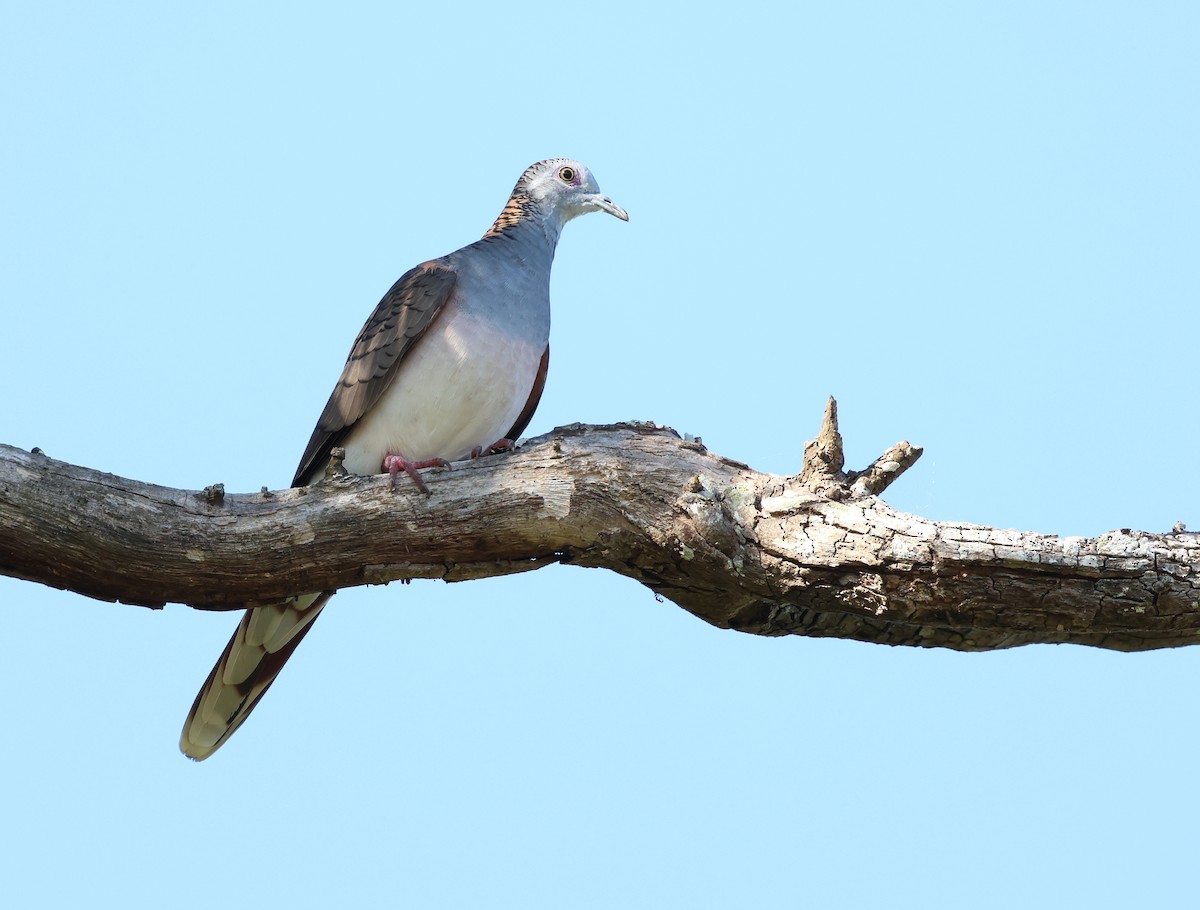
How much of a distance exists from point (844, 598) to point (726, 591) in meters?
0.40

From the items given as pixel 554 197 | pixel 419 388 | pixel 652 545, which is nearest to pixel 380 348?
pixel 419 388

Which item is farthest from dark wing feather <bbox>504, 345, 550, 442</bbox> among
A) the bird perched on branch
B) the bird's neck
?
the bird's neck

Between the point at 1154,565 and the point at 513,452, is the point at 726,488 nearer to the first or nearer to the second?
the point at 513,452

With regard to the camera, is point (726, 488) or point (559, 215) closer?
point (726, 488)

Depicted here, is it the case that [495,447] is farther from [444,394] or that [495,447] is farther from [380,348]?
[380,348]

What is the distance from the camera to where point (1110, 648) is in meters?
3.99

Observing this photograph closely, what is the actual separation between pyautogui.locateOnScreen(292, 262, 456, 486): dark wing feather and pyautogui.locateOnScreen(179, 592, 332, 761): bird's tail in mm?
779

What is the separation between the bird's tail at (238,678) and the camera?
15.7 ft

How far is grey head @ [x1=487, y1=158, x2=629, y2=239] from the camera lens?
5.90 meters

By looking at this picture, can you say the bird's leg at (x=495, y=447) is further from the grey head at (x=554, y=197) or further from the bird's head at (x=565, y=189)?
the bird's head at (x=565, y=189)

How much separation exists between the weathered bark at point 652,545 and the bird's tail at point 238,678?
662mm

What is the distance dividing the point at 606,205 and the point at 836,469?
2531mm

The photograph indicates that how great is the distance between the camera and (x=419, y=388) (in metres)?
5.08

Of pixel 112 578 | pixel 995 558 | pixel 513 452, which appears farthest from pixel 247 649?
pixel 995 558
